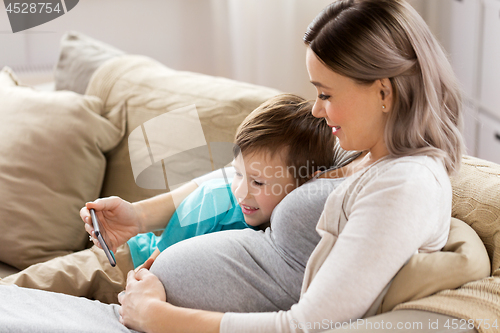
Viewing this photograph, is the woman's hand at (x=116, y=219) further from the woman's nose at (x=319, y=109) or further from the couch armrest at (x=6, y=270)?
the woman's nose at (x=319, y=109)

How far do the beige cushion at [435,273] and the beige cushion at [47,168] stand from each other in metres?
1.02

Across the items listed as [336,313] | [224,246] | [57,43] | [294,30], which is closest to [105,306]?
[224,246]

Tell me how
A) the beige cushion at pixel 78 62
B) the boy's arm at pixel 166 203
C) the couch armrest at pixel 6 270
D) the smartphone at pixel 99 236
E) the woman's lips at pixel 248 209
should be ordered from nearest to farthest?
1. the smartphone at pixel 99 236
2. the woman's lips at pixel 248 209
3. the boy's arm at pixel 166 203
4. the couch armrest at pixel 6 270
5. the beige cushion at pixel 78 62

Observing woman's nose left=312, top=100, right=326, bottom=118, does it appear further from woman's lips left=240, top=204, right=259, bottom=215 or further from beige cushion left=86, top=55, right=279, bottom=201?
beige cushion left=86, top=55, right=279, bottom=201

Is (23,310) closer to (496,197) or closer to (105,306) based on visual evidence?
(105,306)

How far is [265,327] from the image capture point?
708mm

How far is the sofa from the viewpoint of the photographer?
3.00 ft

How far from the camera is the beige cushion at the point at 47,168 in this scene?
1310mm

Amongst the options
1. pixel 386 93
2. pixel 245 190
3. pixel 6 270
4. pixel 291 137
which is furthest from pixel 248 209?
pixel 6 270

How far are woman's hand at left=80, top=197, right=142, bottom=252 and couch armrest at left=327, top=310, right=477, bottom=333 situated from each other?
62 centimetres

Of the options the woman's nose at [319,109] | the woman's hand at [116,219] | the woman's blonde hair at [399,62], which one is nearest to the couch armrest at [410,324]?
the woman's blonde hair at [399,62]

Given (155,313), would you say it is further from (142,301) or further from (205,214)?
(205,214)

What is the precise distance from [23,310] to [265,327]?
46 cm

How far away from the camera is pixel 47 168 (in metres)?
1.39
